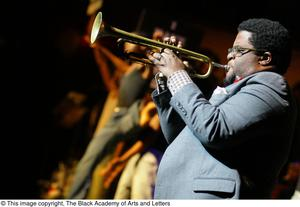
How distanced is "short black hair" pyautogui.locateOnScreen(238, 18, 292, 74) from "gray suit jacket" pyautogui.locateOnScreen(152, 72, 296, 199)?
0.12m

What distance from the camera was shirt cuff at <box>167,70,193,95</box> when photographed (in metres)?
2.60

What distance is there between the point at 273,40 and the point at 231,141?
0.55 meters

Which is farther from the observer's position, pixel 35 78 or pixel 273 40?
pixel 35 78

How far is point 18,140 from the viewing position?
23.4 ft

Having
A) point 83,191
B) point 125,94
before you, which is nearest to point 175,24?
point 125,94

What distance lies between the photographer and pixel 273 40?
2.69m

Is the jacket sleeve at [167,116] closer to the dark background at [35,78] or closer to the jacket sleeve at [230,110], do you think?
the jacket sleeve at [230,110]

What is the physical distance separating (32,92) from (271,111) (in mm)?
4901

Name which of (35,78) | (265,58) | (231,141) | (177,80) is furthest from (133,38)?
(35,78)

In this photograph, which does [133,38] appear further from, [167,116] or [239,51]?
[239,51]

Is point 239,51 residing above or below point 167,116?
above

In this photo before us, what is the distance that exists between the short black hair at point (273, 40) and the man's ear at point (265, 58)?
2 cm

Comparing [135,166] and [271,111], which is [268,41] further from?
[135,166]

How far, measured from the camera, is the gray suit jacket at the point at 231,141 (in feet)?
8.16
